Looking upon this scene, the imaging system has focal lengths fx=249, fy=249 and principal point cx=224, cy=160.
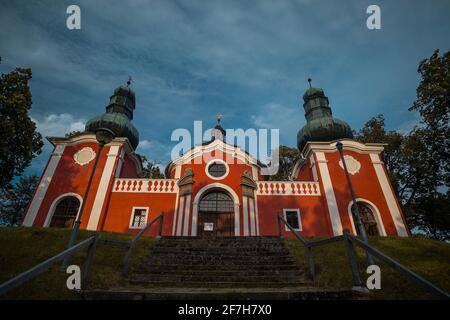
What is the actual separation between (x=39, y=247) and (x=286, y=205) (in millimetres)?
12988

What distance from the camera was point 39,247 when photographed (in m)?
7.66

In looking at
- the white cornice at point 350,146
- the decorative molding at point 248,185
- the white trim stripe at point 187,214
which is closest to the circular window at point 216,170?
the decorative molding at point 248,185

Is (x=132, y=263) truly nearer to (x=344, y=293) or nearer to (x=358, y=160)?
(x=344, y=293)

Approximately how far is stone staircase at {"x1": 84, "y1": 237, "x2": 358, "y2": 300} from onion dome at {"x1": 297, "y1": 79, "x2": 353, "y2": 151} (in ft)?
38.4

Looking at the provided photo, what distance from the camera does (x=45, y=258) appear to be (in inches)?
267

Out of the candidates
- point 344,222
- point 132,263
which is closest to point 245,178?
point 344,222

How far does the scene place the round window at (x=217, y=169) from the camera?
17.7 m

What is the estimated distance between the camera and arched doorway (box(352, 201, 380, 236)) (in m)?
15.2

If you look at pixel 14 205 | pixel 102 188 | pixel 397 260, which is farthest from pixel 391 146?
pixel 14 205

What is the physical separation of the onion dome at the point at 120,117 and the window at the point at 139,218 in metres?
6.51

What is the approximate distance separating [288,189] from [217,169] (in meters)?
5.14

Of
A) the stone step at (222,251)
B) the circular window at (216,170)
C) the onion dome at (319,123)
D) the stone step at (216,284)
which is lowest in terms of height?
the stone step at (216,284)

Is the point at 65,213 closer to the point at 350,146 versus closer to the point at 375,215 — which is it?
the point at 375,215

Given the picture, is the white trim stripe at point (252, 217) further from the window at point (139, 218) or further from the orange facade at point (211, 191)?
the window at point (139, 218)
